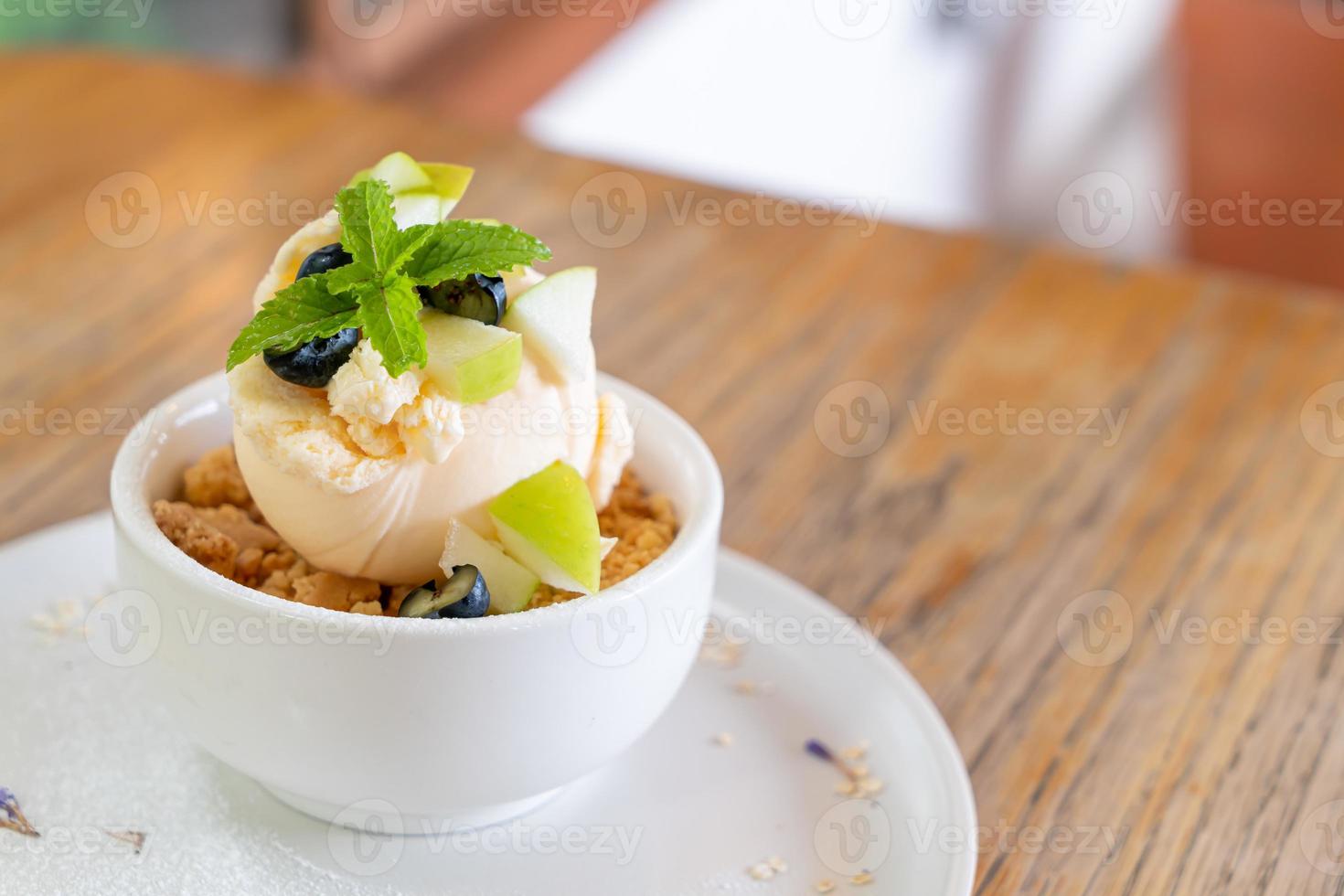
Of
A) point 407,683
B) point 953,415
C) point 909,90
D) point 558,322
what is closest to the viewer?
point 407,683

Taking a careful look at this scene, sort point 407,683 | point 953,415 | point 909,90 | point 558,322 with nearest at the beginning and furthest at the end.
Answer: point 407,683, point 558,322, point 953,415, point 909,90

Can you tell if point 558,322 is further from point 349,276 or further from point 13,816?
point 13,816

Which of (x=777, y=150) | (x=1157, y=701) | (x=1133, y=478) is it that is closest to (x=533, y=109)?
(x=777, y=150)

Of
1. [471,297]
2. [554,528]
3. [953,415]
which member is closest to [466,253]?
[471,297]

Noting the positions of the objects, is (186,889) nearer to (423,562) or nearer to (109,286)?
(423,562)

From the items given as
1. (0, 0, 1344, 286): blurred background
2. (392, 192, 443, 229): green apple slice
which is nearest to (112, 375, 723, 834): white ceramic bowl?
(392, 192, 443, 229): green apple slice

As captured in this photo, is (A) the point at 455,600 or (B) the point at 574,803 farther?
(B) the point at 574,803
